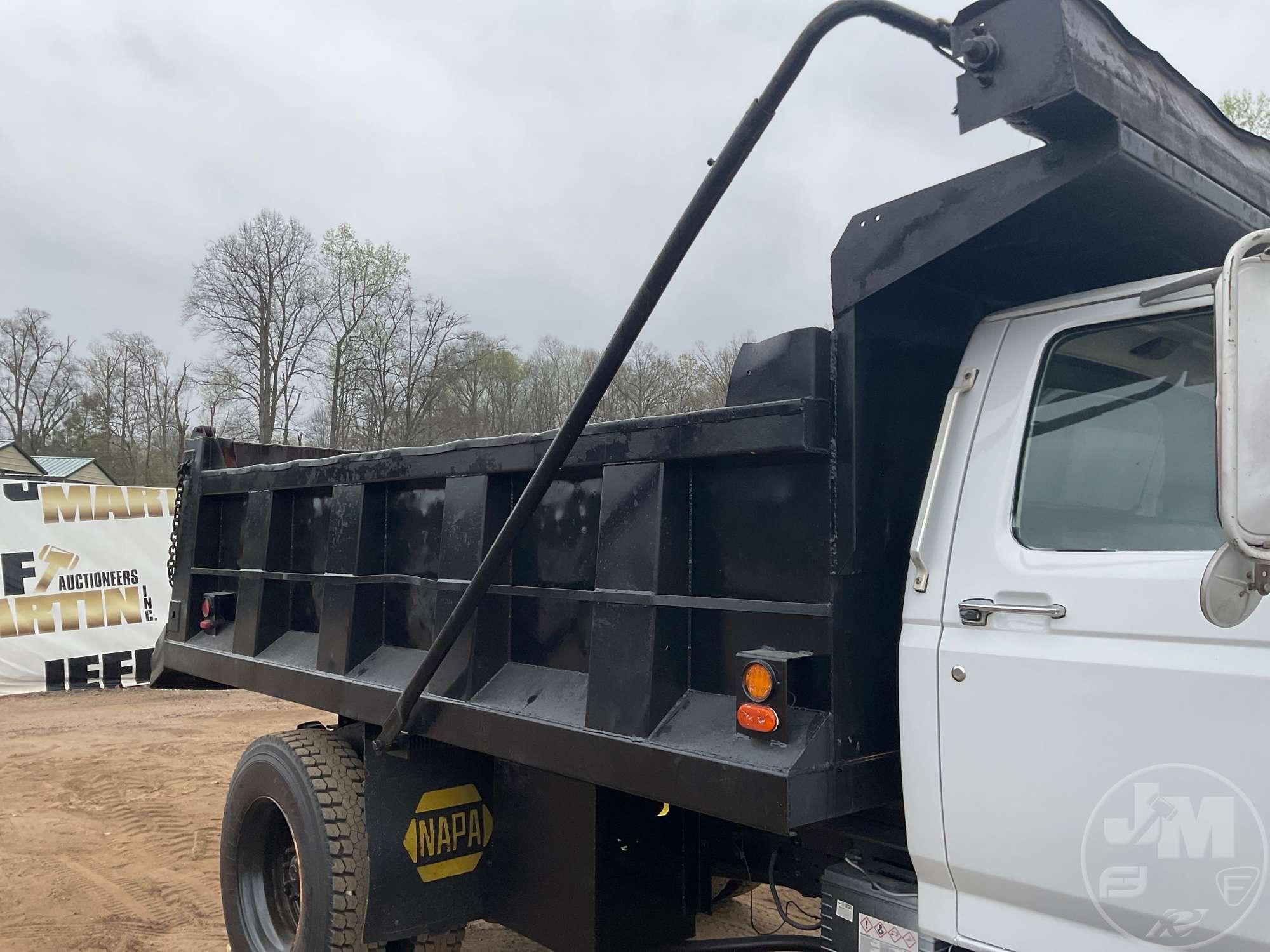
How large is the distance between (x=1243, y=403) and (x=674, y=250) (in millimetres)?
1187

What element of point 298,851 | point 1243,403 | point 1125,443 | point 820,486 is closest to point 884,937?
point 820,486

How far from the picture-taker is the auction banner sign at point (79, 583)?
1145 centimetres

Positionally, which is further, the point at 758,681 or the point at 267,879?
the point at 267,879

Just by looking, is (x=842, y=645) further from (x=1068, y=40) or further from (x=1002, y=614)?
(x=1068, y=40)

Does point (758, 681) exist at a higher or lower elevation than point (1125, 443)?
lower

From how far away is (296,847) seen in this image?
11.4 feet

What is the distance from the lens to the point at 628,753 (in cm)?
238

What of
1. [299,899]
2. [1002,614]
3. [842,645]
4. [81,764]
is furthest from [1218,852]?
[81,764]

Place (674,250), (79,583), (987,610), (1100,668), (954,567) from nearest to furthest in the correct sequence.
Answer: (1100,668), (987,610), (954,567), (674,250), (79,583)

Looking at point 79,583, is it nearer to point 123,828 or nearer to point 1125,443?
point 123,828

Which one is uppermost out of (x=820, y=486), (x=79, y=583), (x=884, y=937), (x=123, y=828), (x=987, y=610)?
(x=820, y=486)

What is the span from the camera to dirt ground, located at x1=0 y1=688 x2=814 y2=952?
4.64 m

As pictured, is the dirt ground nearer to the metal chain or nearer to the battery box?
the metal chain

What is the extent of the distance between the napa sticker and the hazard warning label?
1.64 meters
